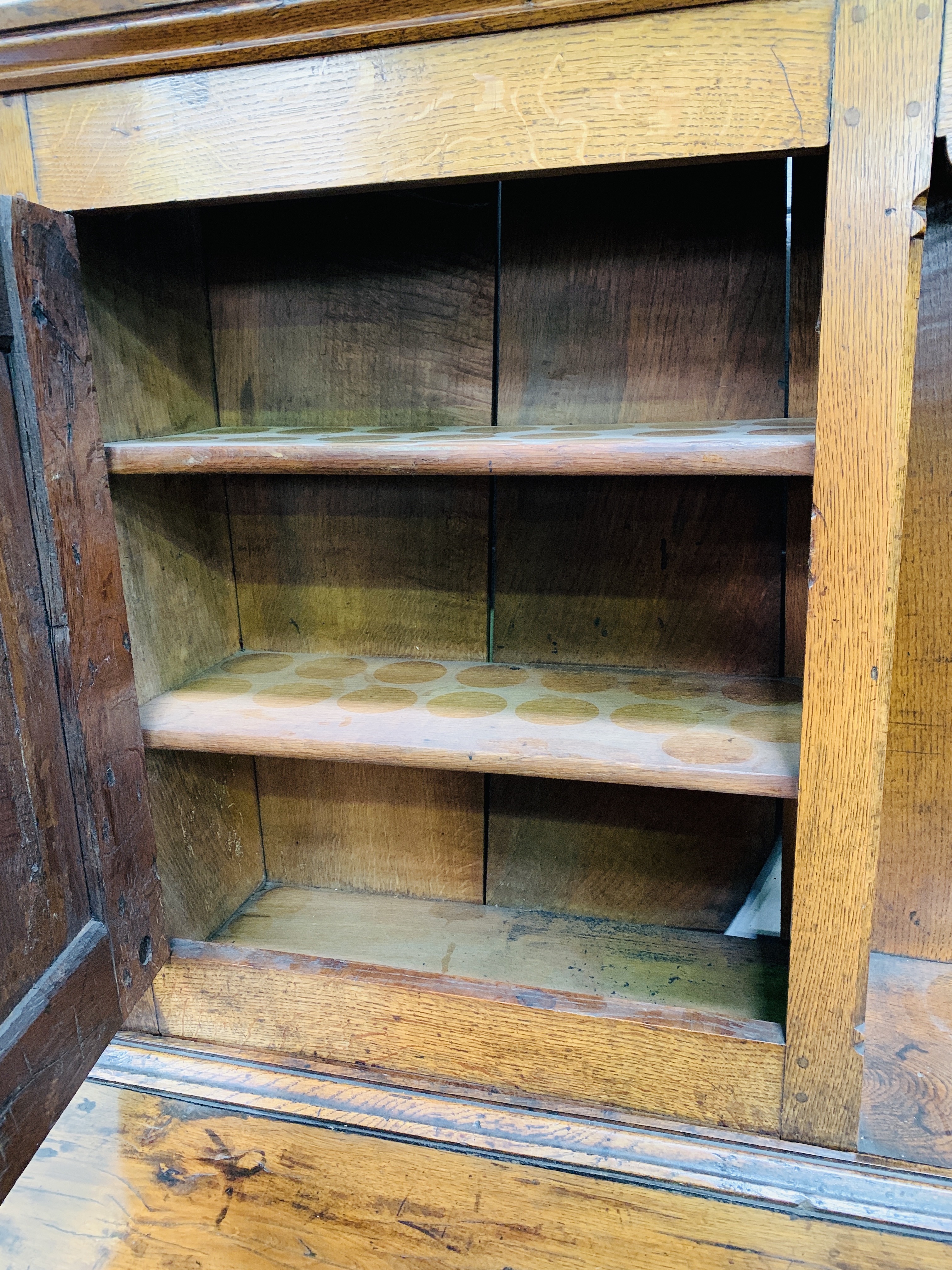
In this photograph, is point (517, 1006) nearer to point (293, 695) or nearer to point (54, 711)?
point (293, 695)

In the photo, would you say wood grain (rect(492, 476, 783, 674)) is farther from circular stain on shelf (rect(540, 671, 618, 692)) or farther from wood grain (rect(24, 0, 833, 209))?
wood grain (rect(24, 0, 833, 209))

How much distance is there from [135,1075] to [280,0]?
1.18 m

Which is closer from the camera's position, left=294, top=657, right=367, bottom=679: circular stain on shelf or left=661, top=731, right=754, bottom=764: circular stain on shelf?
left=661, top=731, right=754, bottom=764: circular stain on shelf

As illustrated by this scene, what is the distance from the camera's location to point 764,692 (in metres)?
1.06

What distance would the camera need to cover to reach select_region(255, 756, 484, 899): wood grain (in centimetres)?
127

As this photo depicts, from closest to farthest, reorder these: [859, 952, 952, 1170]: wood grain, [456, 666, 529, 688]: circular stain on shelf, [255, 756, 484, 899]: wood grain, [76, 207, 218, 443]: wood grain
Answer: [859, 952, 952, 1170]: wood grain, [76, 207, 218, 443]: wood grain, [456, 666, 529, 688]: circular stain on shelf, [255, 756, 484, 899]: wood grain

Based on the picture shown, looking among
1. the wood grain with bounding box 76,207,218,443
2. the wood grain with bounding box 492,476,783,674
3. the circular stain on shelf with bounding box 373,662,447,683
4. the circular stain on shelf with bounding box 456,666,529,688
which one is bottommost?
the circular stain on shelf with bounding box 456,666,529,688

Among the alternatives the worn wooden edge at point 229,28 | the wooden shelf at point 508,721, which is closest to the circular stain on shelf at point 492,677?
the wooden shelf at point 508,721

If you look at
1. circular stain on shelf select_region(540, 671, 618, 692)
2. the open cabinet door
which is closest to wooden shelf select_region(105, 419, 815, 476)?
the open cabinet door

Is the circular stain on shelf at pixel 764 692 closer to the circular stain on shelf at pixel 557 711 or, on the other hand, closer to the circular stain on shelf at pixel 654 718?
the circular stain on shelf at pixel 654 718

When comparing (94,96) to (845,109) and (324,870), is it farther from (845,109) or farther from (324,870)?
(324,870)

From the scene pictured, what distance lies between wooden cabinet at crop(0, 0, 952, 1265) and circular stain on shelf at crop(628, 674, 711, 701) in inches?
0.5

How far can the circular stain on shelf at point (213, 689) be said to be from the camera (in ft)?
3.49

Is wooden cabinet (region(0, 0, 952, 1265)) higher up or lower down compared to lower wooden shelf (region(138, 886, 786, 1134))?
higher up
